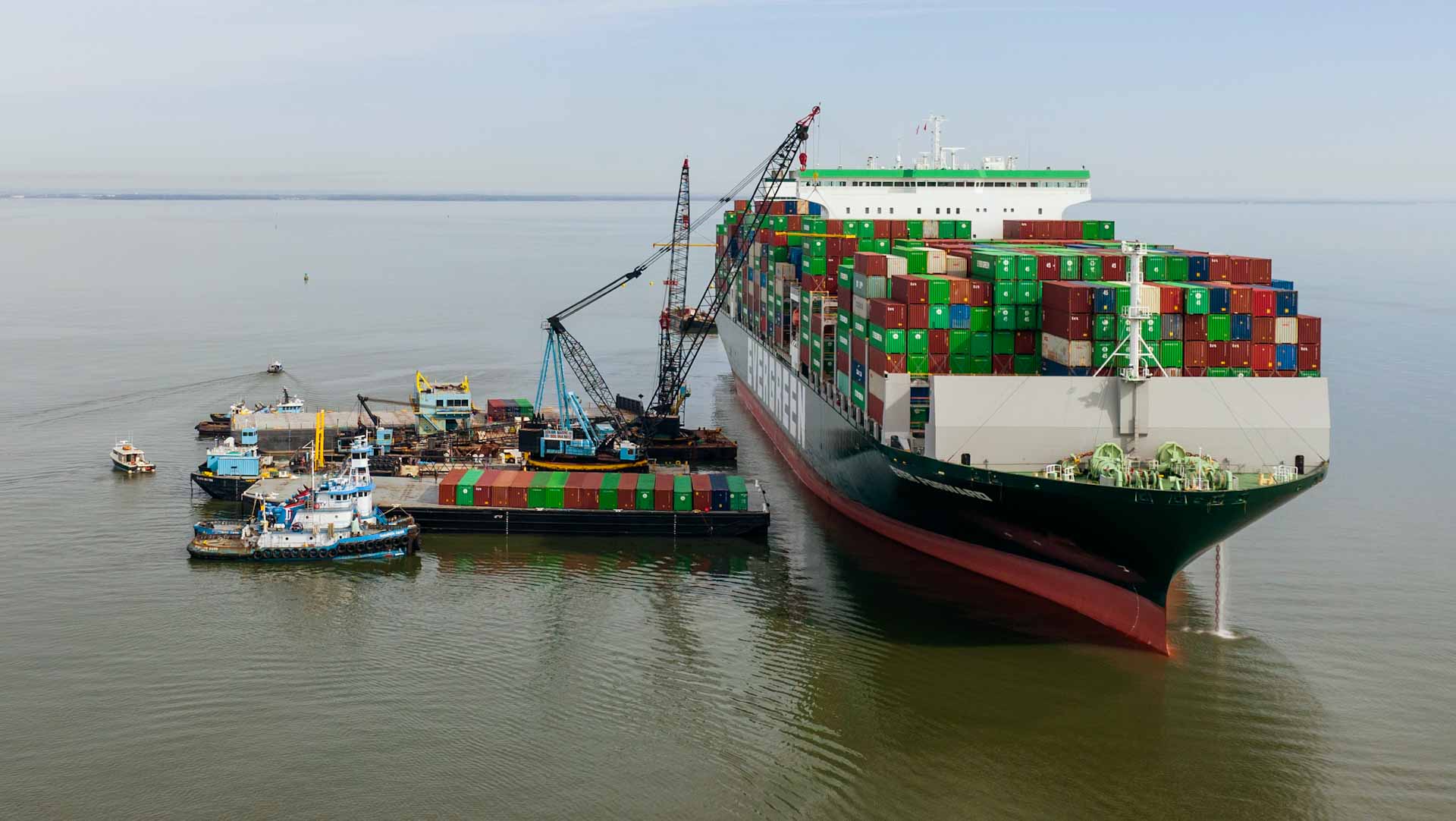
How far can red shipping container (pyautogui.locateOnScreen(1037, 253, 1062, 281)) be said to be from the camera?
36375 millimetres

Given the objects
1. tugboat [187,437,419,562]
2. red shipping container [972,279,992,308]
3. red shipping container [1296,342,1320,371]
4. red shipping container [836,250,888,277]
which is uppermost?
red shipping container [836,250,888,277]

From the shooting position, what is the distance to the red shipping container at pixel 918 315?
119 ft

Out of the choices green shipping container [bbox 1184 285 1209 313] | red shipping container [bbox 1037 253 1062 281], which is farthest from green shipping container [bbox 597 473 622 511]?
green shipping container [bbox 1184 285 1209 313]

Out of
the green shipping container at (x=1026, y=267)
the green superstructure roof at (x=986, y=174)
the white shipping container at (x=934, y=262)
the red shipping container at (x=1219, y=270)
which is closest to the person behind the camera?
the green shipping container at (x=1026, y=267)

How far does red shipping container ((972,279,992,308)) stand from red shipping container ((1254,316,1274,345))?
22.7 feet

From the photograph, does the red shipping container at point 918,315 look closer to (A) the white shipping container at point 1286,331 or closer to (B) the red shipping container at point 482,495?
(A) the white shipping container at point 1286,331

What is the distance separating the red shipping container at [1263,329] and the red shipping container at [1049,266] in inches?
211

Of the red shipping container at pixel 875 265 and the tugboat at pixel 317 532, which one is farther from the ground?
the red shipping container at pixel 875 265

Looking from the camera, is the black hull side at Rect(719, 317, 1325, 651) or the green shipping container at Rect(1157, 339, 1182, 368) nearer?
the black hull side at Rect(719, 317, 1325, 651)

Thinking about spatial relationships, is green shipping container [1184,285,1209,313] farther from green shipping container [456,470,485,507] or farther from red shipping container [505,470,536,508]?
green shipping container [456,470,485,507]

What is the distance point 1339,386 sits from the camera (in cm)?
6694

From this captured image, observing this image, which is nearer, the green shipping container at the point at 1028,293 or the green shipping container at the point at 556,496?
the green shipping container at the point at 1028,293

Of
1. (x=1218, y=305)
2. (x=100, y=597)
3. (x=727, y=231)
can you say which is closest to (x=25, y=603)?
(x=100, y=597)

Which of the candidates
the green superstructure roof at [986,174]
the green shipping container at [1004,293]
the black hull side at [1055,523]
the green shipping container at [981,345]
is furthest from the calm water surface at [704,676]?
the green superstructure roof at [986,174]
